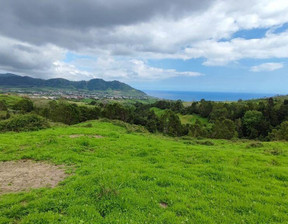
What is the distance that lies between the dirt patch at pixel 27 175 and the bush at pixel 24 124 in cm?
1296

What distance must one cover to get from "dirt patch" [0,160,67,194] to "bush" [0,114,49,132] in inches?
510

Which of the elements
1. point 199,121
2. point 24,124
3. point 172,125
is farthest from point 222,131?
point 24,124

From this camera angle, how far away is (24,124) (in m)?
22.5

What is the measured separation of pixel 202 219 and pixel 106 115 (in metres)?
53.1

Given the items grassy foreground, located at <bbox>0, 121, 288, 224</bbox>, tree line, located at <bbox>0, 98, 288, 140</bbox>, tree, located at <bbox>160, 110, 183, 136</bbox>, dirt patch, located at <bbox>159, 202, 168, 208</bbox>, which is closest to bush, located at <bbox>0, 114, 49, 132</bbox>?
grassy foreground, located at <bbox>0, 121, 288, 224</bbox>

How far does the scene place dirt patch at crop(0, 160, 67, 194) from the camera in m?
8.12

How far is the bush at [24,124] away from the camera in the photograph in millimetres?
21848

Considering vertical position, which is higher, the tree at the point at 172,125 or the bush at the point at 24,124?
the bush at the point at 24,124

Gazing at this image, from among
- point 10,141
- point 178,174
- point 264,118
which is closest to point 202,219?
point 178,174

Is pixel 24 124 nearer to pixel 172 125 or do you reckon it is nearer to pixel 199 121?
pixel 172 125

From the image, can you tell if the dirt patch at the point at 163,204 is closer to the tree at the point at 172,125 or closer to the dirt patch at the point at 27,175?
the dirt patch at the point at 27,175

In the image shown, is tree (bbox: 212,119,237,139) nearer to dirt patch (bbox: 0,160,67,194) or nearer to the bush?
the bush

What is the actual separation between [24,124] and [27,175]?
1654 cm

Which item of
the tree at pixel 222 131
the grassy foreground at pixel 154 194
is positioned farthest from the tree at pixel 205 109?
the grassy foreground at pixel 154 194
